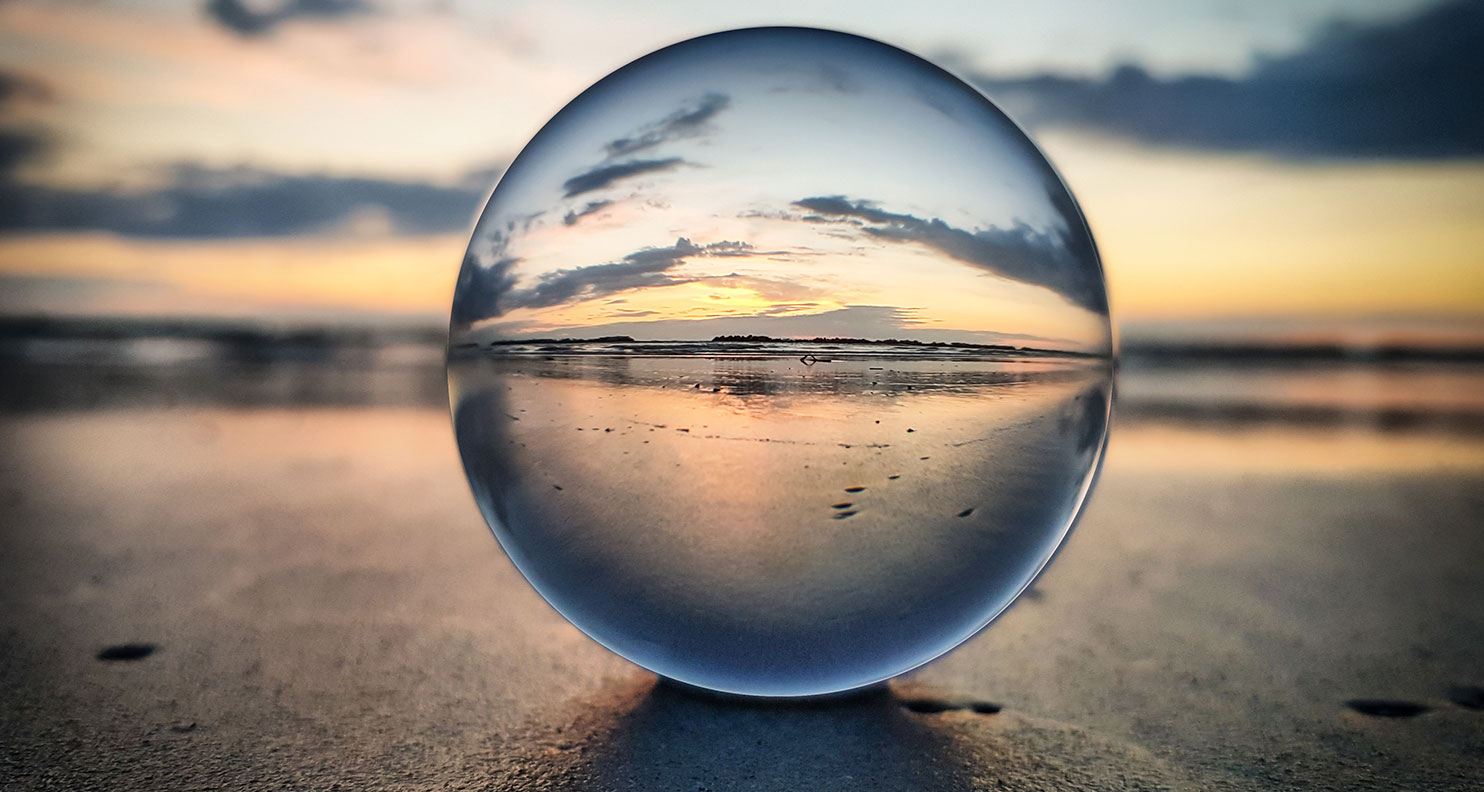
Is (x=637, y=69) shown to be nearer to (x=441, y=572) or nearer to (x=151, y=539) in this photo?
(x=441, y=572)

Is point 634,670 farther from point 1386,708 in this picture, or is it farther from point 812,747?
point 1386,708

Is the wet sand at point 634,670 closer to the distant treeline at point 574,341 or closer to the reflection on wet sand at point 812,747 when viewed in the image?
the reflection on wet sand at point 812,747

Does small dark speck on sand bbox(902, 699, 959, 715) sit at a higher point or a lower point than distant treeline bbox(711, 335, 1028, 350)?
lower

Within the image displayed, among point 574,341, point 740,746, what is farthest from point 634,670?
point 574,341

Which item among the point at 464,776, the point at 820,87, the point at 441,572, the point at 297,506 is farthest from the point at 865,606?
the point at 297,506

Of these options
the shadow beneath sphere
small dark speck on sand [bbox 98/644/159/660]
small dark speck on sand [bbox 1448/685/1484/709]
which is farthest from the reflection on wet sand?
small dark speck on sand [bbox 98/644/159/660]

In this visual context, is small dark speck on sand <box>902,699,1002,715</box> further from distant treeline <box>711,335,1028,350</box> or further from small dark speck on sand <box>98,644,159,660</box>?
small dark speck on sand <box>98,644,159,660</box>

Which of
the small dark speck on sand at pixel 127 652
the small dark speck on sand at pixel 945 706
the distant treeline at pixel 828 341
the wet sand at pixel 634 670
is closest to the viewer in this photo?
the distant treeline at pixel 828 341

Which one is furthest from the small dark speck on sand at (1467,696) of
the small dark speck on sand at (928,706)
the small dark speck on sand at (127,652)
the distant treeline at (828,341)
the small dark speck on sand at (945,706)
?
the small dark speck on sand at (127,652)
